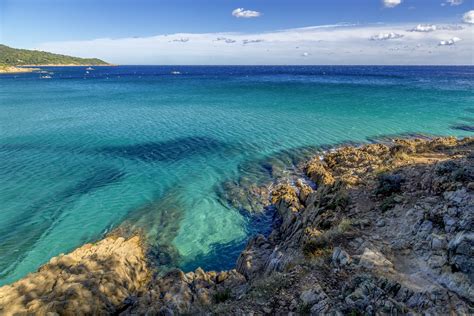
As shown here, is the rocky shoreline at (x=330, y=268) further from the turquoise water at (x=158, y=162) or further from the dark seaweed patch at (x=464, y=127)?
the dark seaweed patch at (x=464, y=127)

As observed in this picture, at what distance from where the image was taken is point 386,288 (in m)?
9.98

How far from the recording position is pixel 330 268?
38.5ft

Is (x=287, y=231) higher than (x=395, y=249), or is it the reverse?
(x=395, y=249)

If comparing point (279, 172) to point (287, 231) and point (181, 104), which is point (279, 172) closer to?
point (287, 231)

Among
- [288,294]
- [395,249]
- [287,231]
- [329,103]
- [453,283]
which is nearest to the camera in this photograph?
[453,283]

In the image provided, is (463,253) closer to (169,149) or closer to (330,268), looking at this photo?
(330,268)

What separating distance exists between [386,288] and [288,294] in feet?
10.7

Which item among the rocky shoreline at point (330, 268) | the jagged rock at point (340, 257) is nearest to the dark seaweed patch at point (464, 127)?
the rocky shoreline at point (330, 268)

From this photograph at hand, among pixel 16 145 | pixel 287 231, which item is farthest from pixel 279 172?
pixel 16 145

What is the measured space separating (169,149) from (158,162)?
4507 millimetres

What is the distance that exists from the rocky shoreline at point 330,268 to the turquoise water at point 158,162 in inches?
121

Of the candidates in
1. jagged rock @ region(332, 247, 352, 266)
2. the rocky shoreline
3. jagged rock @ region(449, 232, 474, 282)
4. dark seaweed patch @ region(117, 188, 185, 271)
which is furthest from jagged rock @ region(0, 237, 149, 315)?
jagged rock @ region(449, 232, 474, 282)

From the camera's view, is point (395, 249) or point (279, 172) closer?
point (395, 249)

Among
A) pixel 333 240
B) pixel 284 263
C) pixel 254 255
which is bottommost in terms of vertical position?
pixel 254 255
